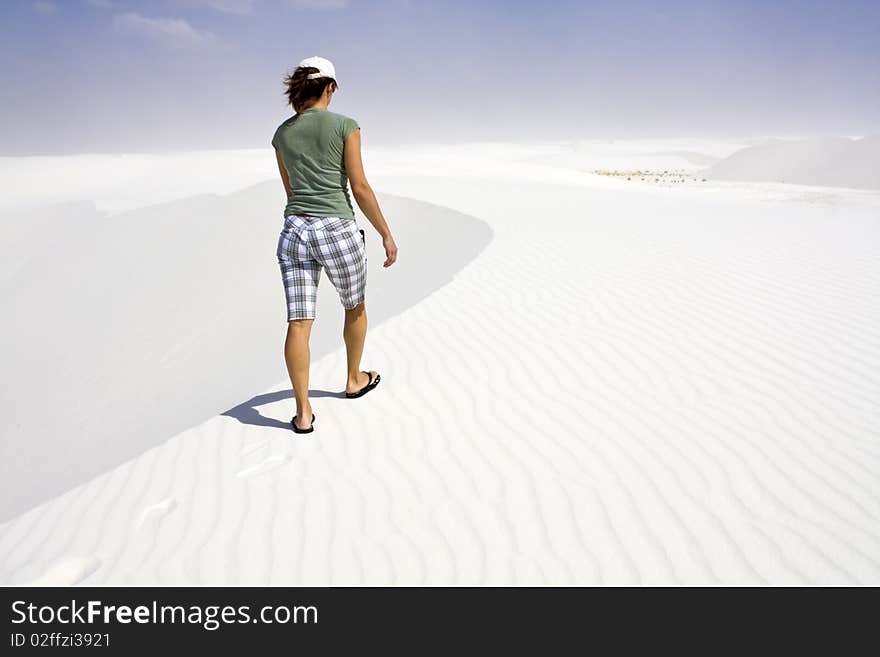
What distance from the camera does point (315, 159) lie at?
11.3 ft

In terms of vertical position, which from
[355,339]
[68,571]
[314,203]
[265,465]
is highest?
[314,203]

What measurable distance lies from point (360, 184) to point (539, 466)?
1.93 m

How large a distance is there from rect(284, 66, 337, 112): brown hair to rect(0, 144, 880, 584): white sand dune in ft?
6.59

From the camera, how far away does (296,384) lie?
373 cm

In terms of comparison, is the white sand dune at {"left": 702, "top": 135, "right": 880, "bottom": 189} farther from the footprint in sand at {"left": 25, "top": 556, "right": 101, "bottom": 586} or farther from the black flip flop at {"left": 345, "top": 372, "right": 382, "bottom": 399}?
the footprint in sand at {"left": 25, "top": 556, "right": 101, "bottom": 586}

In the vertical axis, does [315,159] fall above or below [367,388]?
above

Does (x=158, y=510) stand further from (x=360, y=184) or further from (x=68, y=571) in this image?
(x=360, y=184)

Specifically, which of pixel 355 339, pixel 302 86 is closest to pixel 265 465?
pixel 355 339

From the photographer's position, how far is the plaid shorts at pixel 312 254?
354 cm

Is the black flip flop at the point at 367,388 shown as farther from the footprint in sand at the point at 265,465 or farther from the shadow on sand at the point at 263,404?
the footprint in sand at the point at 265,465

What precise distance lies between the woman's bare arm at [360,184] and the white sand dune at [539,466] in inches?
47.7
